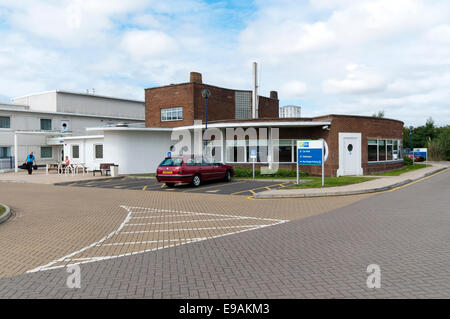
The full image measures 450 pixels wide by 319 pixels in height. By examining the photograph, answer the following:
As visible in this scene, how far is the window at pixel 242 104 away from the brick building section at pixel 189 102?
0.44 metres

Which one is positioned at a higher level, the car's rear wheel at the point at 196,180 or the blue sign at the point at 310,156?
the blue sign at the point at 310,156

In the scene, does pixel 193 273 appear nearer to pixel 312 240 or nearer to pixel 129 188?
pixel 312 240

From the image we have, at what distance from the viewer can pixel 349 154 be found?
22.8 metres

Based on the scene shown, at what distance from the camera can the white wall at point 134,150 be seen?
2645 centimetres

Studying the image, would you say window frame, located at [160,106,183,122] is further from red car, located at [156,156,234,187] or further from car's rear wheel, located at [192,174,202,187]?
car's rear wheel, located at [192,174,202,187]

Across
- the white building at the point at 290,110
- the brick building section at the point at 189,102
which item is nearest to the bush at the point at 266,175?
the brick building section at the point at 189,102

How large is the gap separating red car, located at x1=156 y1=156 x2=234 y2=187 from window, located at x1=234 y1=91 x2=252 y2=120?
57.2 ft

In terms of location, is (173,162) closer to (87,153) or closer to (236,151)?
(236,151)

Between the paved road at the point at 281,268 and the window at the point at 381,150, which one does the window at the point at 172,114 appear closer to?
the window at the point at 381,150

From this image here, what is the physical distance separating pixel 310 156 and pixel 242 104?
19.5m

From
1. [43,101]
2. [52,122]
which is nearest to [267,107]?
[52,122]

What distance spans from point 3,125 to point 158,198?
2927cm

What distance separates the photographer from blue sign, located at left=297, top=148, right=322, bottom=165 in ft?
57.6
